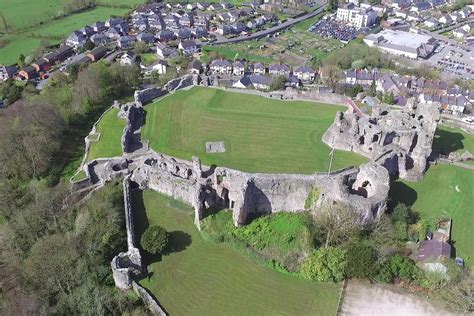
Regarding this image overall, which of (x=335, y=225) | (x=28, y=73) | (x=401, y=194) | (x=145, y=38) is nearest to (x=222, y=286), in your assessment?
(x=335, y=225)

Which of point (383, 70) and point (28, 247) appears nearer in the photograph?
point (28, 247)

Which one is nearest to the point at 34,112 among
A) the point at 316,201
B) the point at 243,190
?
the point at 243,190

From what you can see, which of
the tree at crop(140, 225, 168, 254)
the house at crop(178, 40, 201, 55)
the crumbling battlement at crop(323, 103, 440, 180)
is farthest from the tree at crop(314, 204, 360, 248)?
the house at crop(178, 40, 201, 55)

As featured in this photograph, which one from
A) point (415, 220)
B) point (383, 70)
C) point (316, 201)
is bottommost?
point (383, 70)

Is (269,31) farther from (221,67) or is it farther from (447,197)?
(447,197)

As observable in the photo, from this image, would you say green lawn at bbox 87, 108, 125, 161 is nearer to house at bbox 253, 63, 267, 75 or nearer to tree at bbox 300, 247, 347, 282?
tree at bbox 300, 247, 347, 282

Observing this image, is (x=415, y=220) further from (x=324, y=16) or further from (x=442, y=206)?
(x=324, y=16)
